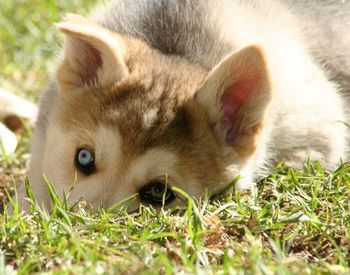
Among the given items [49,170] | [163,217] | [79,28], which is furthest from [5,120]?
[163,217]

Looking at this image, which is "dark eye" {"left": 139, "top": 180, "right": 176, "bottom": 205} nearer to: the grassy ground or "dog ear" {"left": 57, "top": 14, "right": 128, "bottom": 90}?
the grassy ground

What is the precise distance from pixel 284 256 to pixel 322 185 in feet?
3.41

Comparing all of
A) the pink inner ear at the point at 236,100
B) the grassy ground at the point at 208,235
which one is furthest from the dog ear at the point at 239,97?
the grassy ground at the point at 208,235

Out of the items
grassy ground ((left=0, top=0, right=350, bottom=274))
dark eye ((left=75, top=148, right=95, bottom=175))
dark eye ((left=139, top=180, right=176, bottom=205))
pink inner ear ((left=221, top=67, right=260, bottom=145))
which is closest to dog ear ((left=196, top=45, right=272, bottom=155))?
pink inner ear ((left=221, top=67, right=260, bottom=145))

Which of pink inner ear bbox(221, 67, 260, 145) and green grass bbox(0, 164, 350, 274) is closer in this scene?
green grass bbox(0, 164, 350, 274)

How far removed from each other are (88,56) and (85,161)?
0.61 meters

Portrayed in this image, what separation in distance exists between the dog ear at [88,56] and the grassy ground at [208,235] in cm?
76

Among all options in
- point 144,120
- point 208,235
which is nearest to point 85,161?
point 144,120

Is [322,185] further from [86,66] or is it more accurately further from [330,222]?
[86,66]

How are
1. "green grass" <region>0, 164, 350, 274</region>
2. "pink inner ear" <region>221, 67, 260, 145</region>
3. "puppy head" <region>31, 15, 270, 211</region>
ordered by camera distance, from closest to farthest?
"green grass" <region>0, 164, 350, 274</region>
"puppy head" <region>31, 15, 270, 211</region>
"pink inner ear" <region>221, 67, 260, 145</region>

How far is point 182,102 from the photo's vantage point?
3.73 metres

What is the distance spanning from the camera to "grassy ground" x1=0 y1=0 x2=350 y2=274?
2.82m

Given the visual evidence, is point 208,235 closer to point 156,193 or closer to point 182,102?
point 156,193

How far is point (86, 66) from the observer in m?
Answer: 3.94
